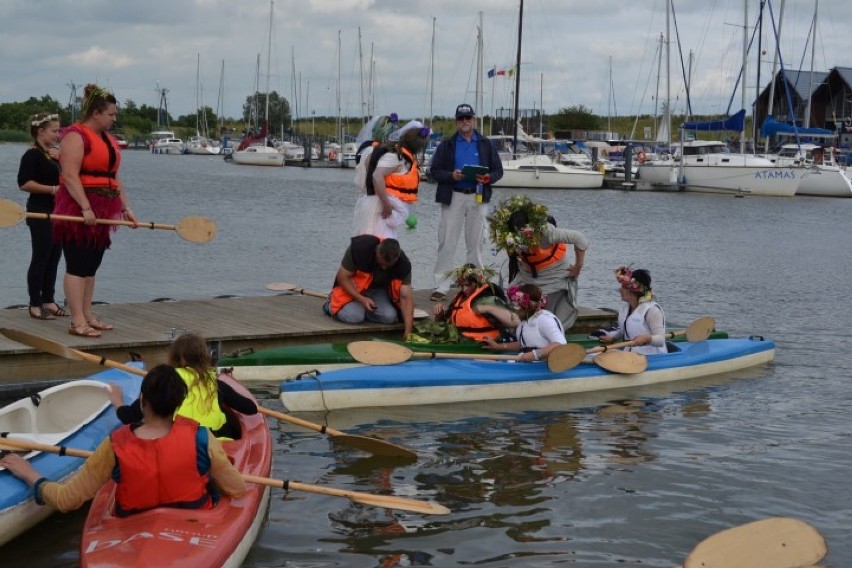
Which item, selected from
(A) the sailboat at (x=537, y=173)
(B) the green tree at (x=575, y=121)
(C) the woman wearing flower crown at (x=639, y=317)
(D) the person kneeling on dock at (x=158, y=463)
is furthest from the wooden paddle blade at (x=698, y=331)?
(B) the green tree at (x=575, y=121)

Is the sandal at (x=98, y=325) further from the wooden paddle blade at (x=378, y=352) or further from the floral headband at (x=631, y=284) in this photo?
the floral headband at (x=631, y=284)

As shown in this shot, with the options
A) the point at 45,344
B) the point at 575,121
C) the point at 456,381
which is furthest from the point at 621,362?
the point at 575,121

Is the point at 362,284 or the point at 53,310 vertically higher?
the point at 362,284

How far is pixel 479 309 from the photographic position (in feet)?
33.9

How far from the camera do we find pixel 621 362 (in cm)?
1020

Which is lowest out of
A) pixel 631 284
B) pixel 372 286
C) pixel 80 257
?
pixel 372 286

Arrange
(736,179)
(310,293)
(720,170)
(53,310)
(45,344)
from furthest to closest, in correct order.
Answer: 1. (720,170)
2. (736,179)
3. (310,293)
4. (53,310)
5. (45,344)

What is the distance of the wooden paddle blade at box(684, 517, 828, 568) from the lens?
5414 millimetres

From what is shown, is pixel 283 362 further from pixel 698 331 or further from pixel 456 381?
pixel 698 331

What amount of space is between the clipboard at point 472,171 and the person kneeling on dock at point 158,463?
6561 mm

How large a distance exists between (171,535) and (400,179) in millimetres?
6121

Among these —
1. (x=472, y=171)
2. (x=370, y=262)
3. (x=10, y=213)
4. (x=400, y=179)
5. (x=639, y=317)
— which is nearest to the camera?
(x=10, y=213)

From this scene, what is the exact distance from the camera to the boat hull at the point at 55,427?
5984 millimetres

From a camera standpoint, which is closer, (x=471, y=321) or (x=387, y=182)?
(x=471, y=321)
